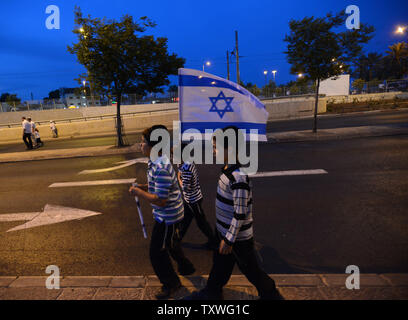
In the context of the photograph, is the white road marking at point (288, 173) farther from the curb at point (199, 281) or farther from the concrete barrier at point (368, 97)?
the concrete barrier at point (368, 97)

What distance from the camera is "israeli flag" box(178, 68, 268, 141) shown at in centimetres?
362

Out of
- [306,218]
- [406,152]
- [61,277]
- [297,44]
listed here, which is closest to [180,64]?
[297,44]

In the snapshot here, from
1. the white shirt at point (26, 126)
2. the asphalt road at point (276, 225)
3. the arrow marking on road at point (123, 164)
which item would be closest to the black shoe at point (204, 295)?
the asphalt road at point (276, 225)

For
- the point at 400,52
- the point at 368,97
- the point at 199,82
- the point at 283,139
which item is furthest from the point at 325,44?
the point at 400,52

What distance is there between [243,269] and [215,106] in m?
2.09

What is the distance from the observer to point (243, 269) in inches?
109

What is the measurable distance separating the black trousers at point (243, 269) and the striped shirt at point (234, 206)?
118 mm

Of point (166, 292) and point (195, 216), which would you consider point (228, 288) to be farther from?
point (195, 216)

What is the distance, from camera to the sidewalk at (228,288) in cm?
297

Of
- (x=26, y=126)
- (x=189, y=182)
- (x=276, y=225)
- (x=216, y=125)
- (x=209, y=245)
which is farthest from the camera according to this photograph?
(x=26, y=126)

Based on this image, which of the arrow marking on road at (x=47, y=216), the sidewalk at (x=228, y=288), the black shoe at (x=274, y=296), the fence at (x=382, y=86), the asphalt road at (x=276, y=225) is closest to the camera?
the black shoe at (x=274, y=296)

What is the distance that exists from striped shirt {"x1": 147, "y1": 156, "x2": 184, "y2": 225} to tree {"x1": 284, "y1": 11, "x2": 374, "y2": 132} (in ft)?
44.5

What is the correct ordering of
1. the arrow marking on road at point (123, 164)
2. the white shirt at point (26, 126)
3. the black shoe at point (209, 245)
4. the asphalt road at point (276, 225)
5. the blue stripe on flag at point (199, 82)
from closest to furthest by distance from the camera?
the blue stripe on flag at point (199, 82) < the asphalt road at point (276, 225) < the black shoe at point (209, 245) < the arrow marking on road at point (123, 164) < the white shirt at point (26, 126)

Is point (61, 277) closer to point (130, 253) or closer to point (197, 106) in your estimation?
point (130, 253)
